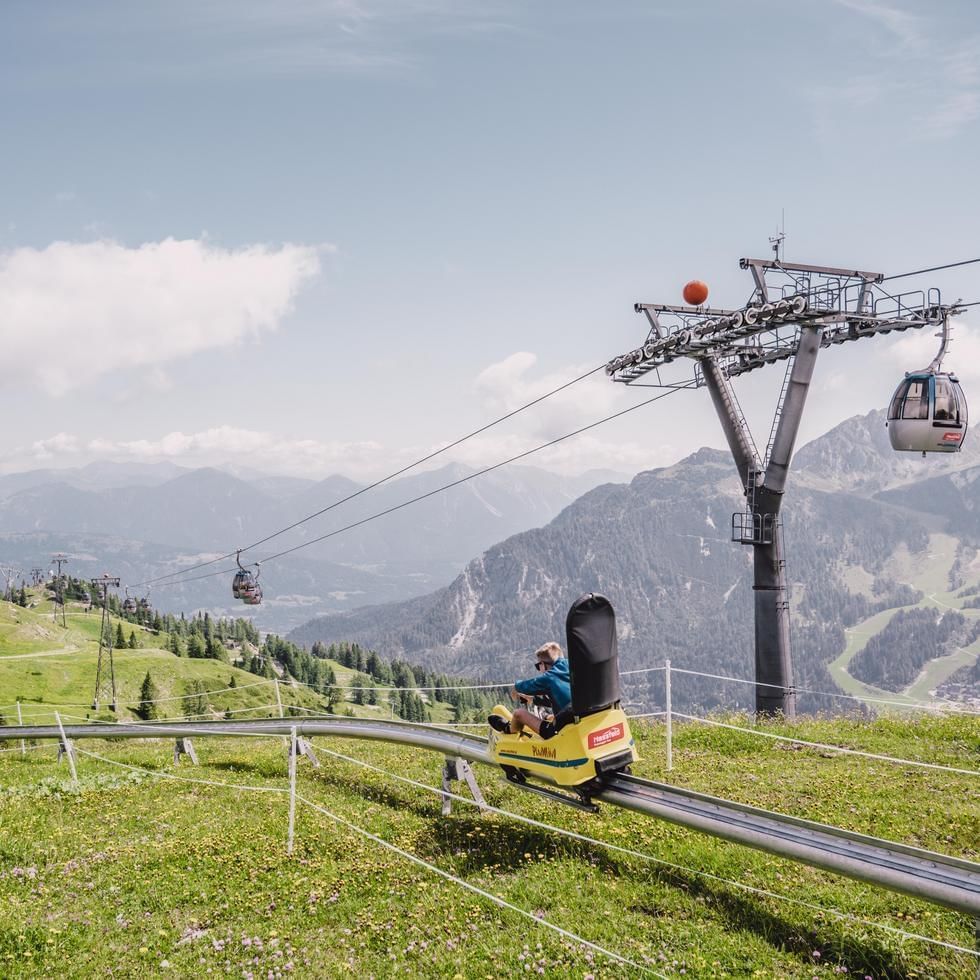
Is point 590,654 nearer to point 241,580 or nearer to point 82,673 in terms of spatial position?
point 241,580

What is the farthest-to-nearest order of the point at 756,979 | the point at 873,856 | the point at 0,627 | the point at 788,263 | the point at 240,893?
the point at 0,627
the point at 788,263
the point at 240,893
the point at 873,856
the point at 756,979

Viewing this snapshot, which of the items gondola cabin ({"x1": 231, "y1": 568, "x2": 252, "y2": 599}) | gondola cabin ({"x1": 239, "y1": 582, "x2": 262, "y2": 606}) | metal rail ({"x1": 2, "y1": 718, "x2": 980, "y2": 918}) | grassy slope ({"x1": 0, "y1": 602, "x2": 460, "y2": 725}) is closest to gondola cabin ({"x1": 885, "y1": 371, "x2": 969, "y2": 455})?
metal rail ({"x1": 2, "y1": 718, "x2": 980, "y2": 918})

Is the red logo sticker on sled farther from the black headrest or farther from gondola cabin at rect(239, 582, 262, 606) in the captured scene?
gondola cabin at rect(239, 582, 262, 606)

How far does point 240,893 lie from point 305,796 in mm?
4759

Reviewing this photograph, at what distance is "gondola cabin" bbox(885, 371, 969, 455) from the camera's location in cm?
2262

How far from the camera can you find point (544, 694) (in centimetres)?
1146

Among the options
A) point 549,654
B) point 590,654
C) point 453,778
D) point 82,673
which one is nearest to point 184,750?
point 453,778

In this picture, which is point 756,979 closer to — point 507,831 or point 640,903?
point 640,903

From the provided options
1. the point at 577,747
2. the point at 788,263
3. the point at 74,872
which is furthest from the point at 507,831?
the point at 788,263

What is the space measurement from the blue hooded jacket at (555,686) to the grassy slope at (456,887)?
2.21 meters

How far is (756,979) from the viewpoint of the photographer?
7.59 meters

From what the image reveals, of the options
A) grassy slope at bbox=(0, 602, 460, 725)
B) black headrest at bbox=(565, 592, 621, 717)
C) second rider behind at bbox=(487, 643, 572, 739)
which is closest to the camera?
black headrest at bbox=(565, 592, 621, 717)

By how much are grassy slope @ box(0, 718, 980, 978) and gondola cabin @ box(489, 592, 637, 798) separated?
1338mm

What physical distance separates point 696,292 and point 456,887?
22412 millimetres
